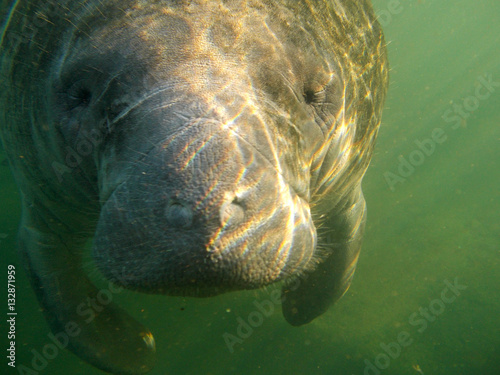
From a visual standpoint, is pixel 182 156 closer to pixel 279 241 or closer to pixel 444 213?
pixel 279 241

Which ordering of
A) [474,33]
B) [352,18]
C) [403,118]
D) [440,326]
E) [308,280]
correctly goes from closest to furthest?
[352,18] < [308,280] < [440,326] < [403,118] < [474,33]

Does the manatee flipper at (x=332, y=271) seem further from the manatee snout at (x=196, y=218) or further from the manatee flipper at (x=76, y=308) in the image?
the manatee snout at (x=196, y=218)

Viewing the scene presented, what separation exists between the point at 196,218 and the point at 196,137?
0.34 m

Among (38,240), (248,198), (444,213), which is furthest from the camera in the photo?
(444,213)

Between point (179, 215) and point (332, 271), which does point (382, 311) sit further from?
point (179, 215)

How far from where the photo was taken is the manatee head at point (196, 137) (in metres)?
1.44

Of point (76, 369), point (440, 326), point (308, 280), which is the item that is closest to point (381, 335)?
point (440, 326)

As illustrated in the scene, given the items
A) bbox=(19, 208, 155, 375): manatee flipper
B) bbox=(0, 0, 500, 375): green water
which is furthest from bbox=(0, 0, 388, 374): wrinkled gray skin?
bbox=(0, 0, 500, 375): green water

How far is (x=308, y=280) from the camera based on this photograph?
482 centimetres

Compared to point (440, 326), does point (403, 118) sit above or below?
below

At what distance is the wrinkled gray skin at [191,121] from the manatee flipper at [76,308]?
1170 mm

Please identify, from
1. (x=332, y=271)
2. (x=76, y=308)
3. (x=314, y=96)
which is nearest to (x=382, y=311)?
(x=332, y=271)

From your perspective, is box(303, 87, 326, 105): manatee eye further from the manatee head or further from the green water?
the green water

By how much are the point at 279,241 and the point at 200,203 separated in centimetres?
50
